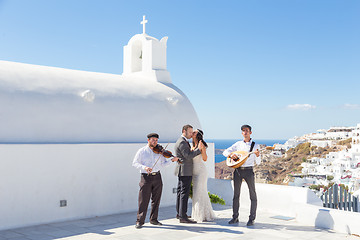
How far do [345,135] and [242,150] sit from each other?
4818 inches

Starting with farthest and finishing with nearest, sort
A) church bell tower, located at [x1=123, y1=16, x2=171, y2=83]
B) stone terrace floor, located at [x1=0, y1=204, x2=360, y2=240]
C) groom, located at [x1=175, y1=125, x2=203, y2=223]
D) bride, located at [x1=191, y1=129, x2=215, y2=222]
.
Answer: church bell tower, located at [x1=123, y1=16, x2=171, y2=83], bride, located at [x1=191, y1=129, x2=215, y2=222], groom, located at [x1=175, y1=125, x2=203, y2=223], stone terrace floor, located at [x1=0, y1=204, x2=360, y2=240]

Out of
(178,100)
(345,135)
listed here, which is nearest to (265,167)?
(345,135)

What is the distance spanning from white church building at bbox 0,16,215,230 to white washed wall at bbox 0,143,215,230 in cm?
2

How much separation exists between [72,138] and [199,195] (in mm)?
2648

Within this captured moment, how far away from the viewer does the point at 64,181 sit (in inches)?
276

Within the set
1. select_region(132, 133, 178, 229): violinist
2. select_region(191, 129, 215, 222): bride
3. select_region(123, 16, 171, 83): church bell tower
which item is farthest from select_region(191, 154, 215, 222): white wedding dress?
select_region(123, 16, 171, 83): church bell tower

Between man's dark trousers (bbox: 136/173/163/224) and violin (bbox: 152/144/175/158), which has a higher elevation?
violin (bbox: 152/144/175/158)

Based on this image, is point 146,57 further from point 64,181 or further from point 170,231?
point 170,231

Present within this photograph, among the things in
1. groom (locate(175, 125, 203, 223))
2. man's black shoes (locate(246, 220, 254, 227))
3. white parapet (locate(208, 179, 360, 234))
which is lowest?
man's black shoes (locate(246, 220, 254, 227))

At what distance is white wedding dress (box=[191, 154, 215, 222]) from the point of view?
21.9 feet

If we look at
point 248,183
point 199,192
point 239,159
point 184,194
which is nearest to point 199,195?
point 199,192

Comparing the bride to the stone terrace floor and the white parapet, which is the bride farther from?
the white parapet

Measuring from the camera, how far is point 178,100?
960 centimetres

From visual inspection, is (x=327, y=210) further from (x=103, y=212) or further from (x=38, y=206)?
(x=38, y=206)
